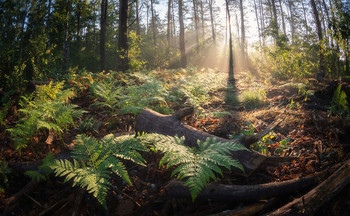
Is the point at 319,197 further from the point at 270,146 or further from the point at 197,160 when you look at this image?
the point at 270,146

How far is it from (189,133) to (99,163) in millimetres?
1235

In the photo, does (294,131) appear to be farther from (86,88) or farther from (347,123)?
(86,88)

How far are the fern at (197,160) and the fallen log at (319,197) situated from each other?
0.47 m

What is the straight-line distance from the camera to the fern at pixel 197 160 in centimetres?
158

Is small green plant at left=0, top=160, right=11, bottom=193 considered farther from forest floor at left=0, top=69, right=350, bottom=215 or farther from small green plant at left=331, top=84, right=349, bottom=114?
small green plant at left=331, top=84, right=349, bottom=114

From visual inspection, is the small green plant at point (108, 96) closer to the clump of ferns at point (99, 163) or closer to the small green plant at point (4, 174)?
the clump of ferns at point (99, 163)

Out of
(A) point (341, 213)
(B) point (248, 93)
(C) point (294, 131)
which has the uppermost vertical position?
(B) point (248, 93)

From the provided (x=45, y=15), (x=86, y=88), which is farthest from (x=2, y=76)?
(x=45, y=15)

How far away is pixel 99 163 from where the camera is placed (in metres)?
1.94

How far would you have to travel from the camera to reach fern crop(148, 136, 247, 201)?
1579 millimetres

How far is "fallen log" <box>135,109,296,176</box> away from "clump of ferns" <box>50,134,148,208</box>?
611mm

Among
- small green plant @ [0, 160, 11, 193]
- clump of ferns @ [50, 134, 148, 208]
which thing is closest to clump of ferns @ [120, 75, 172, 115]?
clump of ferns @ [50, 134, 148, 208]

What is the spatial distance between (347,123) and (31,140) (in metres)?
4.61

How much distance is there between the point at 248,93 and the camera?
17.9ft
